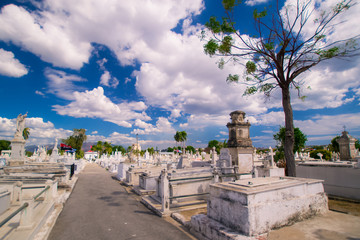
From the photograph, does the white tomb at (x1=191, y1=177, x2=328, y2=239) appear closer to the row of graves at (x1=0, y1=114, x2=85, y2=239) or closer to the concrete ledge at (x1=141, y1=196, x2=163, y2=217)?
the concrete ledge at (x1=141, y1=196, x2=163, y2=217)

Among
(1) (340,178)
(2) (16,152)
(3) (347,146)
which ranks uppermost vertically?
(3) (347,146)

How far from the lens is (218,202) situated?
4656 mm

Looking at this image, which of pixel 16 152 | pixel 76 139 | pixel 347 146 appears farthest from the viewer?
pixel 76 139

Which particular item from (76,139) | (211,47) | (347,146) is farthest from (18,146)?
(76,139)

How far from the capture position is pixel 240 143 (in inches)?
595

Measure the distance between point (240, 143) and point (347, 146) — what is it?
10266 mm

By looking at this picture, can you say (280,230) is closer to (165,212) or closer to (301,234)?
(301,234)

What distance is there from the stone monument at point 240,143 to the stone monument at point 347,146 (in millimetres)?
8901

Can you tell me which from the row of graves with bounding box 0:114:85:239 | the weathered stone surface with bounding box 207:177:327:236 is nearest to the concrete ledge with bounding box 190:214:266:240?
the weathered stone surface with bounding box 207:177:327:236

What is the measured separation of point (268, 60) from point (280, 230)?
23.6ft

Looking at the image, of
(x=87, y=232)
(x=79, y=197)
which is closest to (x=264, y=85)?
(x=87, y=232)

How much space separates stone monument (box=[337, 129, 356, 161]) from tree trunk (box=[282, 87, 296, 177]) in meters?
13.2

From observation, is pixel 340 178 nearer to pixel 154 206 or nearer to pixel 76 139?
pixel 154 206

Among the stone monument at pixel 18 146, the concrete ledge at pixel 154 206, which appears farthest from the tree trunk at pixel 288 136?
the stone monument at pixel 18 146
